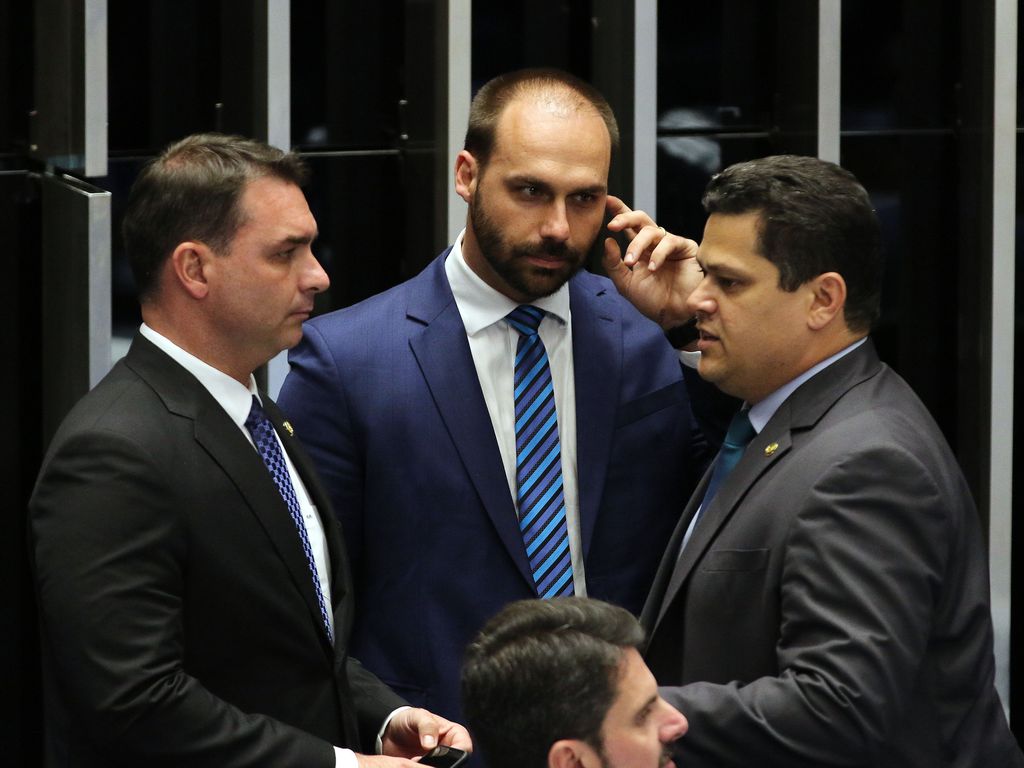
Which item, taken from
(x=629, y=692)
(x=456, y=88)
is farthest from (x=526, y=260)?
(x=456, y=88)

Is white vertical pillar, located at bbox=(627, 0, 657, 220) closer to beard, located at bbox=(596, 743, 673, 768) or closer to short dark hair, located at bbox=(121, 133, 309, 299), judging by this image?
short dark hair, located at bbox=(121, 133, 309, 299)

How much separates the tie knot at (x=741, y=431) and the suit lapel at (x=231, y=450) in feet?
2.27

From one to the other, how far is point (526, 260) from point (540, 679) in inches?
37.0

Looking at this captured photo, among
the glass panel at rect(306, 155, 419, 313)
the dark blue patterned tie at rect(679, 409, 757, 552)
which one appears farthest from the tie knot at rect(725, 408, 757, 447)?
the glass panel at rect(306, 155, 419, 313)

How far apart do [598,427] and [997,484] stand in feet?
5.80

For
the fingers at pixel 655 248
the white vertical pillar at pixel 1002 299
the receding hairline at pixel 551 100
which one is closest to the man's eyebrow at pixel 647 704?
the fingers at pixel 655 248

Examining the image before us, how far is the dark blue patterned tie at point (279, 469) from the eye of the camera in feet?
7.93

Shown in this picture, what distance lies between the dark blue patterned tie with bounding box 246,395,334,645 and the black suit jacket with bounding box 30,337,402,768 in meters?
0.06

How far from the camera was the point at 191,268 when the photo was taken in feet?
7.77

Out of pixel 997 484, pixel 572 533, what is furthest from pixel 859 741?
pixel 997 484

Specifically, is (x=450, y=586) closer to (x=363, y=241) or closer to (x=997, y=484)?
(x=363, y=241)

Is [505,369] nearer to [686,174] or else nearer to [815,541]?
[815,541]

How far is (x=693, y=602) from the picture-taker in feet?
7.95

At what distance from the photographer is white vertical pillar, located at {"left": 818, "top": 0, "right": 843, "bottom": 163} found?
4.12m
